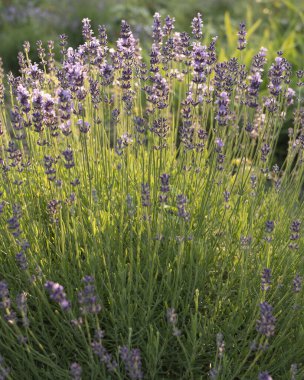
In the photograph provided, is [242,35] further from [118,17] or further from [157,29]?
[118,17]

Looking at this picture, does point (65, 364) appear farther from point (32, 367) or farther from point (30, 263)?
point (30, 263)

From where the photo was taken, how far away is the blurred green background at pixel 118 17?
898 cm

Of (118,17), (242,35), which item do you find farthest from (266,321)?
(118,17)

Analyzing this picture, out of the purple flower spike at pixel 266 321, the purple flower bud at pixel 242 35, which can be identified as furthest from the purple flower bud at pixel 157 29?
the purple flower spike at pixel 266 321

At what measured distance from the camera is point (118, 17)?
10.4 metres

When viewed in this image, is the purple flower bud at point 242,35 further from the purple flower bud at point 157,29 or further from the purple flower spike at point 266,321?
the purple flower spike at point 266,321

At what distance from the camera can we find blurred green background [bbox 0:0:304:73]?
8.98 metres

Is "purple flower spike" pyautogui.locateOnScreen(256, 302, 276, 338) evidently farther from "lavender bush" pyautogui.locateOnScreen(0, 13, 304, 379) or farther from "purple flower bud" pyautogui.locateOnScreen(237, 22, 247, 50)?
"purple flower bud" pyautogui.locateOnScreen(237, 22, 247, 50)

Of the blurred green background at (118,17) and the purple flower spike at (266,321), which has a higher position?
the blurred green background at (118,17)

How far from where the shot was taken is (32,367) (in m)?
2.37

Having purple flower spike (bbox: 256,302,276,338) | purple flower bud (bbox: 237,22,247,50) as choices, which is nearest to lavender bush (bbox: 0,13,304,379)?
purple flower bud (bbox: 237,22,247,50)

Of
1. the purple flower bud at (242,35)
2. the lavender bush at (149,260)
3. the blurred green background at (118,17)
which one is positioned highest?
the blurred green background at (118,17)

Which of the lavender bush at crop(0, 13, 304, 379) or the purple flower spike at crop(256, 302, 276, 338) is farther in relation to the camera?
the lavender bush at crop(0, 13, 304, 379)

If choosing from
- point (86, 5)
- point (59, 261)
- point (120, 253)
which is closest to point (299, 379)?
point (120, 253)
